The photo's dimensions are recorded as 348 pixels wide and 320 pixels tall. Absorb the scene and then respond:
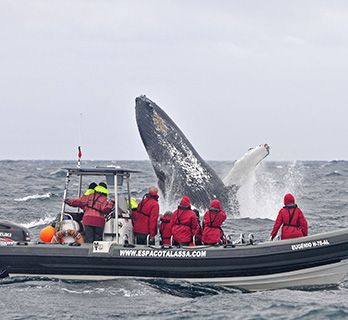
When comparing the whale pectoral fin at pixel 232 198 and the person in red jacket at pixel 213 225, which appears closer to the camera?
the person in red jacket at pixel 213 225

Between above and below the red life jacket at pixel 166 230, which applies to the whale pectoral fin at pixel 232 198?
above

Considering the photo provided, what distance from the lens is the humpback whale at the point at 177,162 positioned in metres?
16.2

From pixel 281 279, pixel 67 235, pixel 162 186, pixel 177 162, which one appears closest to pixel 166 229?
pixel 67 235

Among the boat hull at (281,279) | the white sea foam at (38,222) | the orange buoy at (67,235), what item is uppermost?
the white sea foam at (38,222)

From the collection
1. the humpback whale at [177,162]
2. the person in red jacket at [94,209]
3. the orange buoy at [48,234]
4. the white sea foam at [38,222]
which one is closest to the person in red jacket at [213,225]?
the person in red jacket at [94,209]

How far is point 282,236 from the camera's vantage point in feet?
34.3

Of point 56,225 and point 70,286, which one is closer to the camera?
point 70,286

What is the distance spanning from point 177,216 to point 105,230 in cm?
105

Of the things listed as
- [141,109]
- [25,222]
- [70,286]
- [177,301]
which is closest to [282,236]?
[177,301]

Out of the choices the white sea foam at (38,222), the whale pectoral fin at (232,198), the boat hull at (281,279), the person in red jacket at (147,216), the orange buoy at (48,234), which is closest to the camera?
the boat hull at (281,279)

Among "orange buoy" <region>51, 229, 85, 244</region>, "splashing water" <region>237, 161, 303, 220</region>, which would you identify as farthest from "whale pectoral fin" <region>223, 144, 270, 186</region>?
"orange buoy" <region>51, 229, 85, 244</region>

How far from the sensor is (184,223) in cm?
1049

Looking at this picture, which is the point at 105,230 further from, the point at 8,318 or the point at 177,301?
the point at 8,318

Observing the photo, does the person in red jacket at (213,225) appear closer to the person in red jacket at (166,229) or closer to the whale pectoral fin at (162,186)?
the person in red jacket at (166,229)
